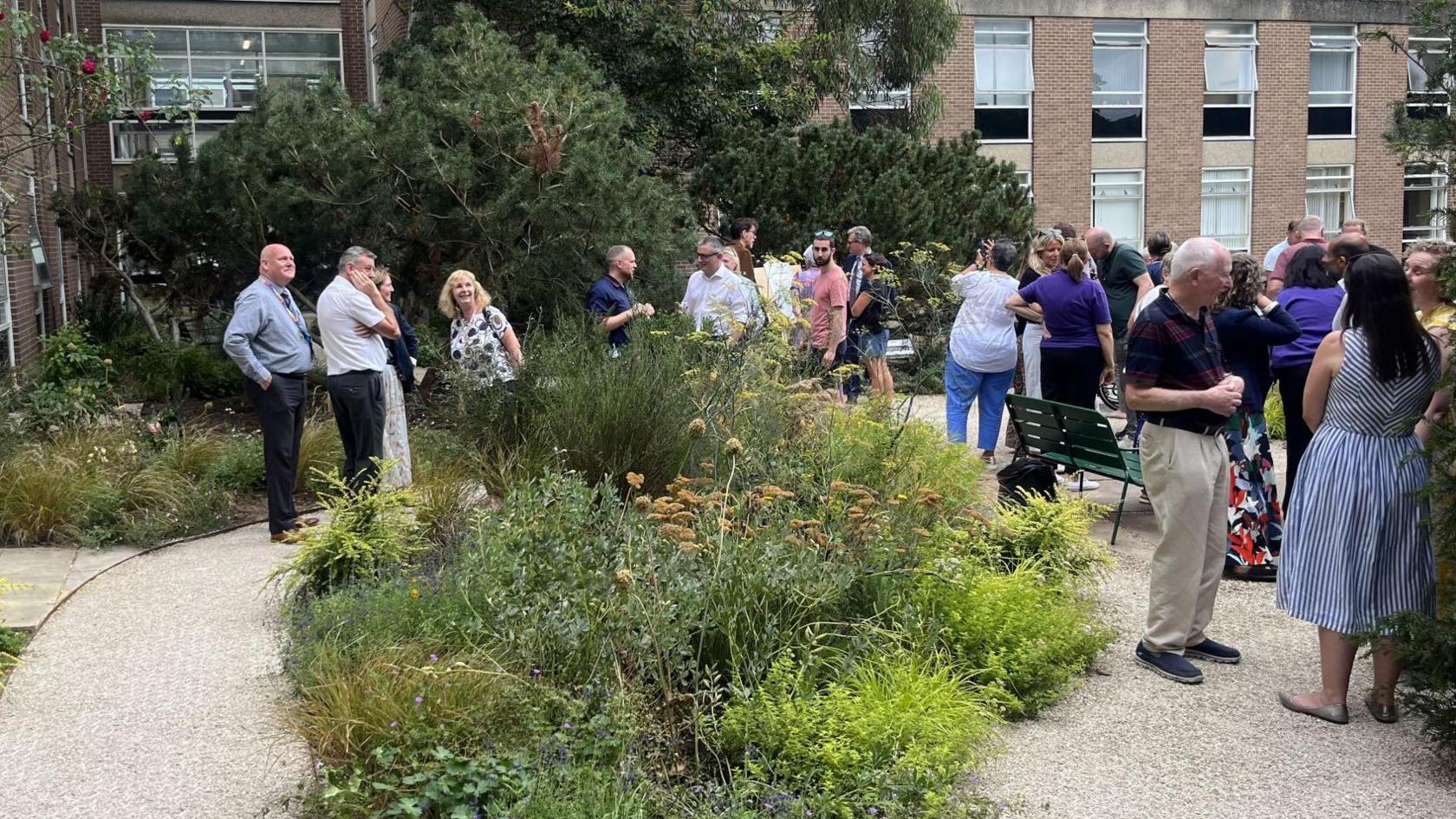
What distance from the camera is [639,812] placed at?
424 cm

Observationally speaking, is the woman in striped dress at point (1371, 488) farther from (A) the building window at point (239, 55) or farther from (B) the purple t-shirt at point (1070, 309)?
(A) the building window at point (239, 55)

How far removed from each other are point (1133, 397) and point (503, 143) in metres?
8.84

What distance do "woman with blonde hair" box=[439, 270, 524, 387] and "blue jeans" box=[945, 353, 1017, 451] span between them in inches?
133

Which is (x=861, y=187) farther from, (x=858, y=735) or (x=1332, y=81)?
(x=1332, y=81)

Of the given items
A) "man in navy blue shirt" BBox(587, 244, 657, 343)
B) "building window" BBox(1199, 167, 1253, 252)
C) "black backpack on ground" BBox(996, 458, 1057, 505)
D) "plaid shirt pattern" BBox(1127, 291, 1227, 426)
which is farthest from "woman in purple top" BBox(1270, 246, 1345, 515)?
"building window" BBox(1199, 167, 1253, 252)

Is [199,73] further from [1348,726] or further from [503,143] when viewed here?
[1348,726]

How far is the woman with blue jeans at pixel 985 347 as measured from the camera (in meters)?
10.4

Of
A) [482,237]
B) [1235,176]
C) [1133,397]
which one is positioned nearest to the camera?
[1133,397]

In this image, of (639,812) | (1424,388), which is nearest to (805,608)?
(639,812)

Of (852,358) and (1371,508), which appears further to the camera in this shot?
(852,358)

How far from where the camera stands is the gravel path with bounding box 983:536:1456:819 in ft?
15.7

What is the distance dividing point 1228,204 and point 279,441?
28341 millimetres

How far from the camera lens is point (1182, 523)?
596 centimetres

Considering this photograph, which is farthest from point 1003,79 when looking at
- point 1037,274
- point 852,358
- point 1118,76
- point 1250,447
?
point 1250,447
